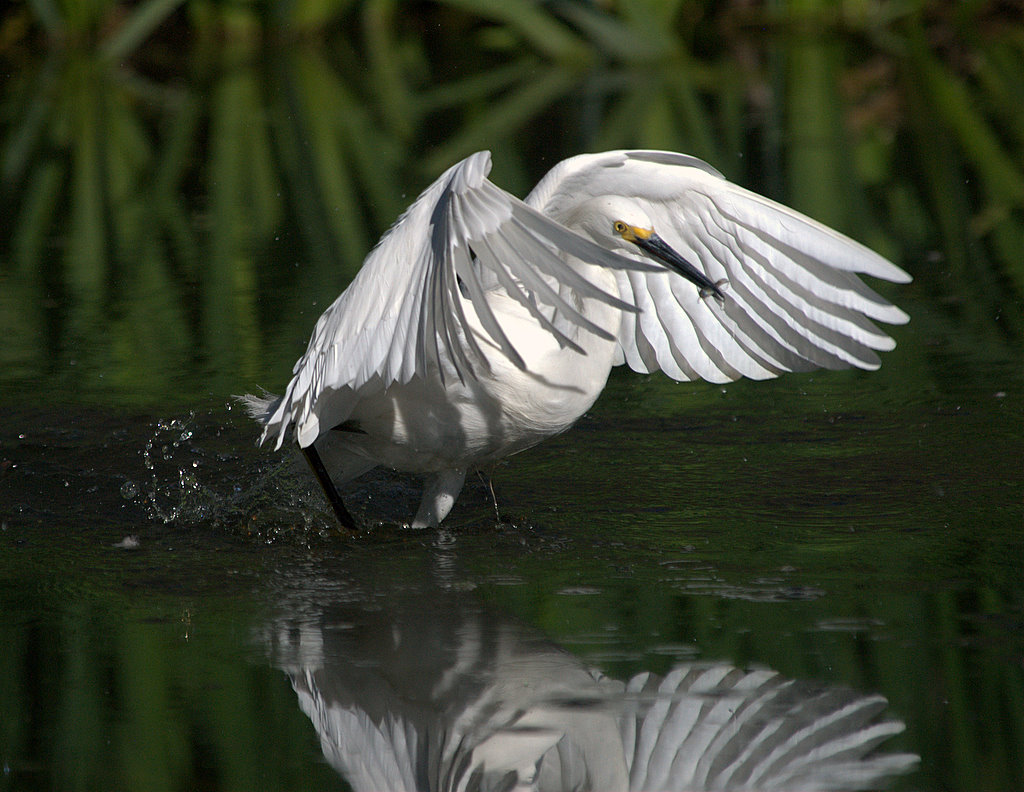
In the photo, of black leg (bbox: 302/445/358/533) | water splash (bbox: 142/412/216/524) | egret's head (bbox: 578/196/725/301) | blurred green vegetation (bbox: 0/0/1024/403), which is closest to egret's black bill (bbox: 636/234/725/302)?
egret's head (bbox: 578/196/725/301)

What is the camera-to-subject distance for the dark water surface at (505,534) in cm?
330

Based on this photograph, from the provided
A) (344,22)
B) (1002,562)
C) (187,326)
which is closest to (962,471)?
(1002,562)

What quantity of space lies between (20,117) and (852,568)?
9.83 m

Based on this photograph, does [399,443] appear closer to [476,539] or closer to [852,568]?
[476,539]

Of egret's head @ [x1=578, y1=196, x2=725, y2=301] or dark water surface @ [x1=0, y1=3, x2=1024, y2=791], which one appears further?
egret's head @ [x1=578, y1=196, x2=725, y2=301]

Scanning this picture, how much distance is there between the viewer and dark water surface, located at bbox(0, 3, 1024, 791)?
3.30m

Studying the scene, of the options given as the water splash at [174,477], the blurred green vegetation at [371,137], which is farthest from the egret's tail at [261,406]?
the blurred green vegetation at [371,137]

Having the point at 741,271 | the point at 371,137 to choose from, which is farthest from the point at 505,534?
the point at 371,137

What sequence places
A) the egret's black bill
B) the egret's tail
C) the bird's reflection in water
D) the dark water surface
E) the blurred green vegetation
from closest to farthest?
the bird's reflection in water → the dark water surface → the egret's black bill → the egret's tail → the blurred green vegetation

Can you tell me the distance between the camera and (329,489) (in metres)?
4.86

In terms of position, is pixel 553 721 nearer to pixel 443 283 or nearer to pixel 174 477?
pixel 443 283

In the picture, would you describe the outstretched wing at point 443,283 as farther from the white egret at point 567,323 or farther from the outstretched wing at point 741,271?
the outstretched wing at point 741,271

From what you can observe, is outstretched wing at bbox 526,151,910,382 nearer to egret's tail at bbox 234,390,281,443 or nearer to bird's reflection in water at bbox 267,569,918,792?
egret's tail at bbox 234,390,281,443

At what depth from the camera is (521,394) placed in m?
4.49
